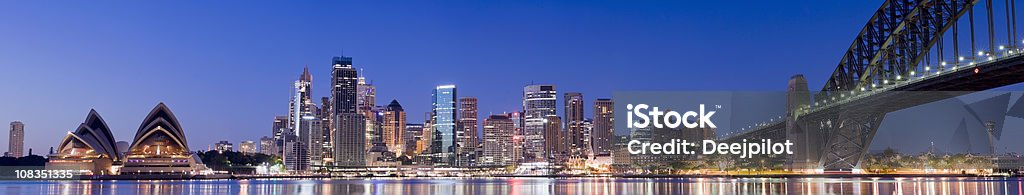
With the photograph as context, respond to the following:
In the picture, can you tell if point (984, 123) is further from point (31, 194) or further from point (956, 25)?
point (31, 194)

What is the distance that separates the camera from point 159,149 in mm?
129625

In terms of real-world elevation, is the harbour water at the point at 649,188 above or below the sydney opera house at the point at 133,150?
below

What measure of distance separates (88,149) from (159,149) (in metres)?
7.94

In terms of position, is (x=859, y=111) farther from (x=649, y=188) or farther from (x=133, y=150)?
(x=133, y=150)

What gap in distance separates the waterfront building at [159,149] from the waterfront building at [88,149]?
115 inches

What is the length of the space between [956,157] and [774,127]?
4570cm

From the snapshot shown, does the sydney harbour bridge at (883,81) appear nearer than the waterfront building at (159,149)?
Yes

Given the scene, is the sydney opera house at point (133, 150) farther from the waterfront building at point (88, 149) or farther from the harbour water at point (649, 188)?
the harbour water at point (649, 188)

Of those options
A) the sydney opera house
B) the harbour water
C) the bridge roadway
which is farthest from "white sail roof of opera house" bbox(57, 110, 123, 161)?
the bridge roadway

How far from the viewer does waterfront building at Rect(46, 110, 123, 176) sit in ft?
403

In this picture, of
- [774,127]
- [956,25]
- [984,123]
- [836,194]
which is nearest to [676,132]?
[774,127]

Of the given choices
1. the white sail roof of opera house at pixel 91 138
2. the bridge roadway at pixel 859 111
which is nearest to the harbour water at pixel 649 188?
the bridge roadway at pixel 859 111

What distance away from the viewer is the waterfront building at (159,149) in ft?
412

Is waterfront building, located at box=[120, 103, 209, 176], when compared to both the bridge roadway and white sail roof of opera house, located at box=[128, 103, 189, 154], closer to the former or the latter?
white sail roof of opera house, located at box=[128, 103, 189, 154]
